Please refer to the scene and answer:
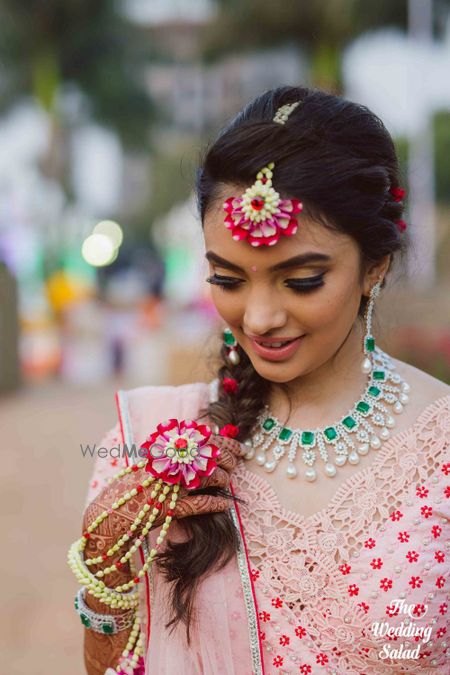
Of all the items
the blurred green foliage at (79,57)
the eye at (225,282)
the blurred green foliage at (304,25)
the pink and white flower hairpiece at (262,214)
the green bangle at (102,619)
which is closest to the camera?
the pink and white flower hairpiece at (262,214)

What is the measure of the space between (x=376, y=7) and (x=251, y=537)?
19.3m

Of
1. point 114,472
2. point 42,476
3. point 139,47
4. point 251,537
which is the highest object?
point 139,47

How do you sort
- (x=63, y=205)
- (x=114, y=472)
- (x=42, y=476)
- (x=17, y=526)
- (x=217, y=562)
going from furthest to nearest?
(x=63, y=205)
(x=42, y=476)
(x=17, y=526)
(x=114, y=472)
(x=217, y=562)

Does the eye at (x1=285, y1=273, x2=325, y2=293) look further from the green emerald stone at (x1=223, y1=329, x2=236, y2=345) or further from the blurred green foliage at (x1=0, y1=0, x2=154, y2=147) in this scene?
the blurred green foliage at (x1=0, y1=0, x2=154, y2=147)

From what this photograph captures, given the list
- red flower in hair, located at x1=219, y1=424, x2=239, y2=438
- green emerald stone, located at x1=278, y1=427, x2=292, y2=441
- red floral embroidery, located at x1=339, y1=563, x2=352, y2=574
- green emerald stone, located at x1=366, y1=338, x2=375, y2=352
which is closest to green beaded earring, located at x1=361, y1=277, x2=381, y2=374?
green emerald stone, located at x1=366, y1=338, x2=375, y2=352

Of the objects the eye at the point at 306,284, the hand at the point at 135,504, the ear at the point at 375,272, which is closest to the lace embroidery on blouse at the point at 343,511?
the hand at the point at 135,504

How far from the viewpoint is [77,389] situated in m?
13.1

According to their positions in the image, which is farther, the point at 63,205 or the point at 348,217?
the point at 63,205

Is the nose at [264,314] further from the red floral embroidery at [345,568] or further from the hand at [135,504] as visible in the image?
the red floral embroidery at [345,568]

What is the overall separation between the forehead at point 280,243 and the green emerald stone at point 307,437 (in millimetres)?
425

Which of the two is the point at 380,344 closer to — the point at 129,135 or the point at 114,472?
the point at 114,472

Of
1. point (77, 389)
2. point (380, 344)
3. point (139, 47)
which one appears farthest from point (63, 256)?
point (380, 344)

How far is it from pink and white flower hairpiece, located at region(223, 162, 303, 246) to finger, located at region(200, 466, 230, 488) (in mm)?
479

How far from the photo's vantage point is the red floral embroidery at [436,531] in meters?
1.68
